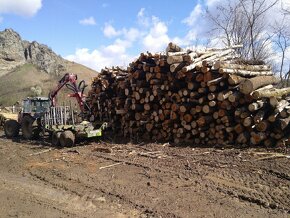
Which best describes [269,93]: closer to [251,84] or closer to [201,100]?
[251,84]

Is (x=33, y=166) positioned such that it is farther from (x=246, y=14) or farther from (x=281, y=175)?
(x=246, y=14)

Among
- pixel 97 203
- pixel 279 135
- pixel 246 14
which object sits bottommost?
pixel 97 203

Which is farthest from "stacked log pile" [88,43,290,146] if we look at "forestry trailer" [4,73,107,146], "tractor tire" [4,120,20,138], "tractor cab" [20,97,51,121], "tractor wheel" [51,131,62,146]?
"tractor tire" [4,120,20,138]

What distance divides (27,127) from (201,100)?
8.07m

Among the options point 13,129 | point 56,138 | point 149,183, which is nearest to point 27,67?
point 13,129

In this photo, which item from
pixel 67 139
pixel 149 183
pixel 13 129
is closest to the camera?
pixel 149 183

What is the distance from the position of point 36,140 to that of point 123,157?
611 cm

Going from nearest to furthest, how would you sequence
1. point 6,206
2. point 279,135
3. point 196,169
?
point 6,206, point 196,169, point 279,135

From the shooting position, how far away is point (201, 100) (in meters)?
11.6

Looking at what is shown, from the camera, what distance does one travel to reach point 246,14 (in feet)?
80.4

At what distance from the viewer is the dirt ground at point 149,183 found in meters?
6.62

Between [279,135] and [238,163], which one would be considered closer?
[238,163]

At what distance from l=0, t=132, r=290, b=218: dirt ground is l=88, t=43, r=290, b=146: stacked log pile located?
806 mm

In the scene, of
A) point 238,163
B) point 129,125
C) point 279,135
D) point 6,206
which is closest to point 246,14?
point 129,125
